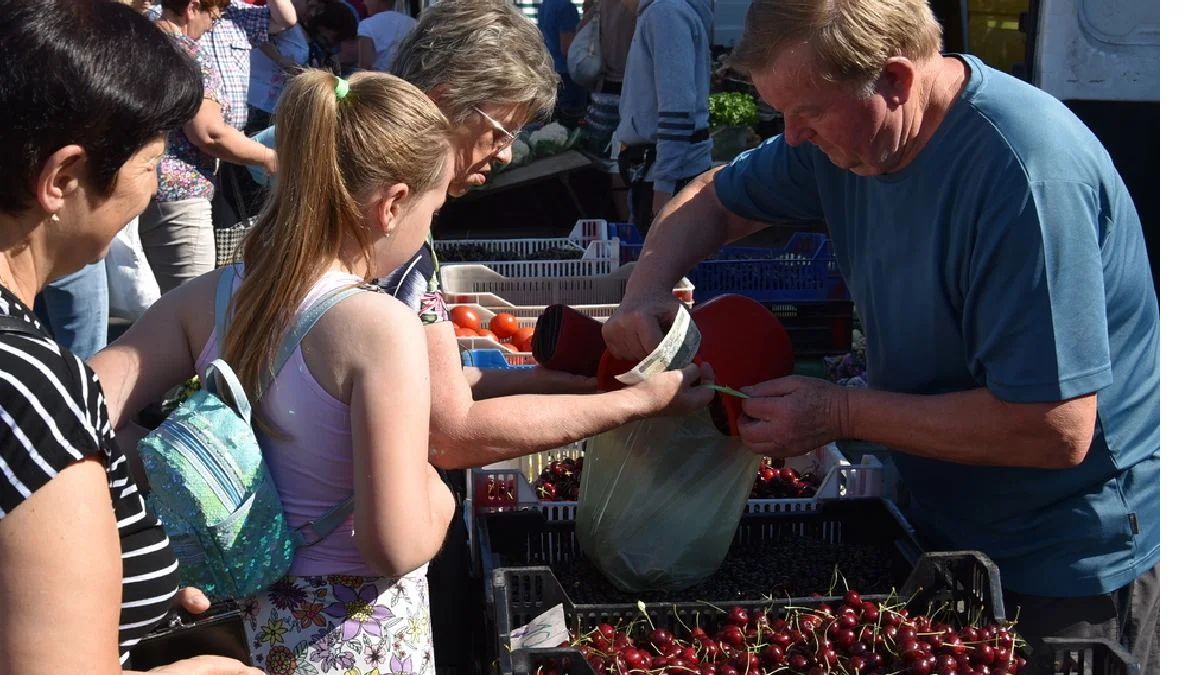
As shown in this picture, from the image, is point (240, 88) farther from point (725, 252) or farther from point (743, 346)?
point (743, 346)

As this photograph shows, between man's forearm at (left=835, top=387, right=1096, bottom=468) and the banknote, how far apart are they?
11.0 inches

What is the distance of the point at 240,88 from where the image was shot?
474 centimetres

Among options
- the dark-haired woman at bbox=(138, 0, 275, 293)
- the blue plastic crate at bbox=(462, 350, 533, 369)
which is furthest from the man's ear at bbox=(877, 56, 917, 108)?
the dark-haired woman at bbox=(138, 0, 275, 293)

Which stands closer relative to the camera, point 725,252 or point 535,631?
point 535,631

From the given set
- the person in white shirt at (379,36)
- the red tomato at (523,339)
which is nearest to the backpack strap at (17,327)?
the red tomato at (523,339)

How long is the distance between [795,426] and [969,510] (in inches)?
14.6

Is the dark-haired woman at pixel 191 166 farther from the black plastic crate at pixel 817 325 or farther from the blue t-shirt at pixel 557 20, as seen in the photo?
the blue t-shirt at pixel 557 20

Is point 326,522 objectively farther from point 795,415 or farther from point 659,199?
point 659,199

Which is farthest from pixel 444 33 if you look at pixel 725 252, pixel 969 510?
pixel 725 252

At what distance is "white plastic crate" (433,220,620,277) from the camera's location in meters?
4.72

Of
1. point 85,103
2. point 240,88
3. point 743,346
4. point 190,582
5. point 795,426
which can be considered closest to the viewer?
point 85,103

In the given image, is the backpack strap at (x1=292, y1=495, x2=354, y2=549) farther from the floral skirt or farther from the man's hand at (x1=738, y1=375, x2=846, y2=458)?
the man's hand at (x1=738, y1=375, x2=846, y2=458)

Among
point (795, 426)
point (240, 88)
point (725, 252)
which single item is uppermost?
point (240, 88)

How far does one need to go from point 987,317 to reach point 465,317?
98.0 inches
